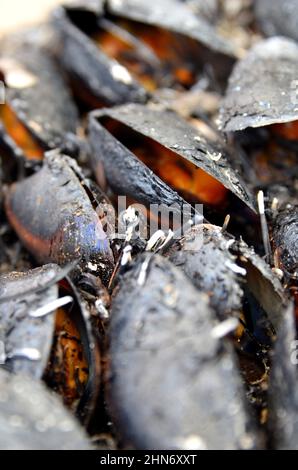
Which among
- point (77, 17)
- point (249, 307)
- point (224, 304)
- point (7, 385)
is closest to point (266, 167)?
point (249, 307)

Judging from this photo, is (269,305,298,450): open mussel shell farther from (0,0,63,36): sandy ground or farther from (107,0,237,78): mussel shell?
(0,0,63,36): sandy ground

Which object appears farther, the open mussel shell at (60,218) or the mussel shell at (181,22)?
the mussel shell at (181,22)

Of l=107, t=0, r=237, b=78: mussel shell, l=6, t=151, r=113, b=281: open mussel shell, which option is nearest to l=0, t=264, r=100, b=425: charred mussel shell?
l=6, t=151, r=113, b=281: open mussel shell

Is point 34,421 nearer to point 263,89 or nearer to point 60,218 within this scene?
point 60,218

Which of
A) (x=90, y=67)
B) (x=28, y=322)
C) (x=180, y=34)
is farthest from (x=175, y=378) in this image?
(x=180, y=34)

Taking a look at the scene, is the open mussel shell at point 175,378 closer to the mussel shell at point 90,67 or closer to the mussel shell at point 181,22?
the mussel shell at point 90,67

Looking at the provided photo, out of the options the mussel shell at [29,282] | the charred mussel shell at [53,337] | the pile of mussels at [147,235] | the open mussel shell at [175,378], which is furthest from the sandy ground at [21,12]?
the open mussel shell at [175,378]
